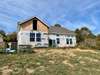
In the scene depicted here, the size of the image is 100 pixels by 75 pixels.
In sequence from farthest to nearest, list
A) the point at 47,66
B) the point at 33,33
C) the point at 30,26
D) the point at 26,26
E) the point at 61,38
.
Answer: the point at 61,38 < the point at 33,33 < the point at 30,26 < the point at 26,26 < the point at 47,66

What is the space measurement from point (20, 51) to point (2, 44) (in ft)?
22.0

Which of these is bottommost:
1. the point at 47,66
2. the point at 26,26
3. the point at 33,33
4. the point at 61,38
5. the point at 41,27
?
the point at 47,66

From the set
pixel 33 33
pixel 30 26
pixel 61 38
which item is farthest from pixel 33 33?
pixel 61 38

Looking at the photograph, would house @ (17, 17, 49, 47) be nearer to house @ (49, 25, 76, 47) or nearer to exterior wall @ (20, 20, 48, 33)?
exterior wall @ (20, 20, 48, 33)

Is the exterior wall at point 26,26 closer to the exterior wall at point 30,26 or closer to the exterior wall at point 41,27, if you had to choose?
the exterior wall at point 30,26

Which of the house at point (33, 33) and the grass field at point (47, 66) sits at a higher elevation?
the house at point (33, 33)

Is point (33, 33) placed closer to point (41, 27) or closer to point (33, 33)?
point (33, 33)

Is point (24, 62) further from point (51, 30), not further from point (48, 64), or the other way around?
point (51, 30)

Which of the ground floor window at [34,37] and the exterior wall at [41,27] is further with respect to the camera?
the exterior wall at [41,27]

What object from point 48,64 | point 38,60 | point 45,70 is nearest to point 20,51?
point 38,60

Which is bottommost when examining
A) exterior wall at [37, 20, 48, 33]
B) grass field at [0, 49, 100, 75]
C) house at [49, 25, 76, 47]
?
grass field at [0, 49, 100, 75]

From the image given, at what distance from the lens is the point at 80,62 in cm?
2169

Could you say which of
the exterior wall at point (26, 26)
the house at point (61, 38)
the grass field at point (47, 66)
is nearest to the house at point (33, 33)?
the exterior wall at point (26, 26)

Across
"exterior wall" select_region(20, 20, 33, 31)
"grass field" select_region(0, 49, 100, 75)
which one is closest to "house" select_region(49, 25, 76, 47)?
"exterior wall" select_region(20, 20, 33, 31)
